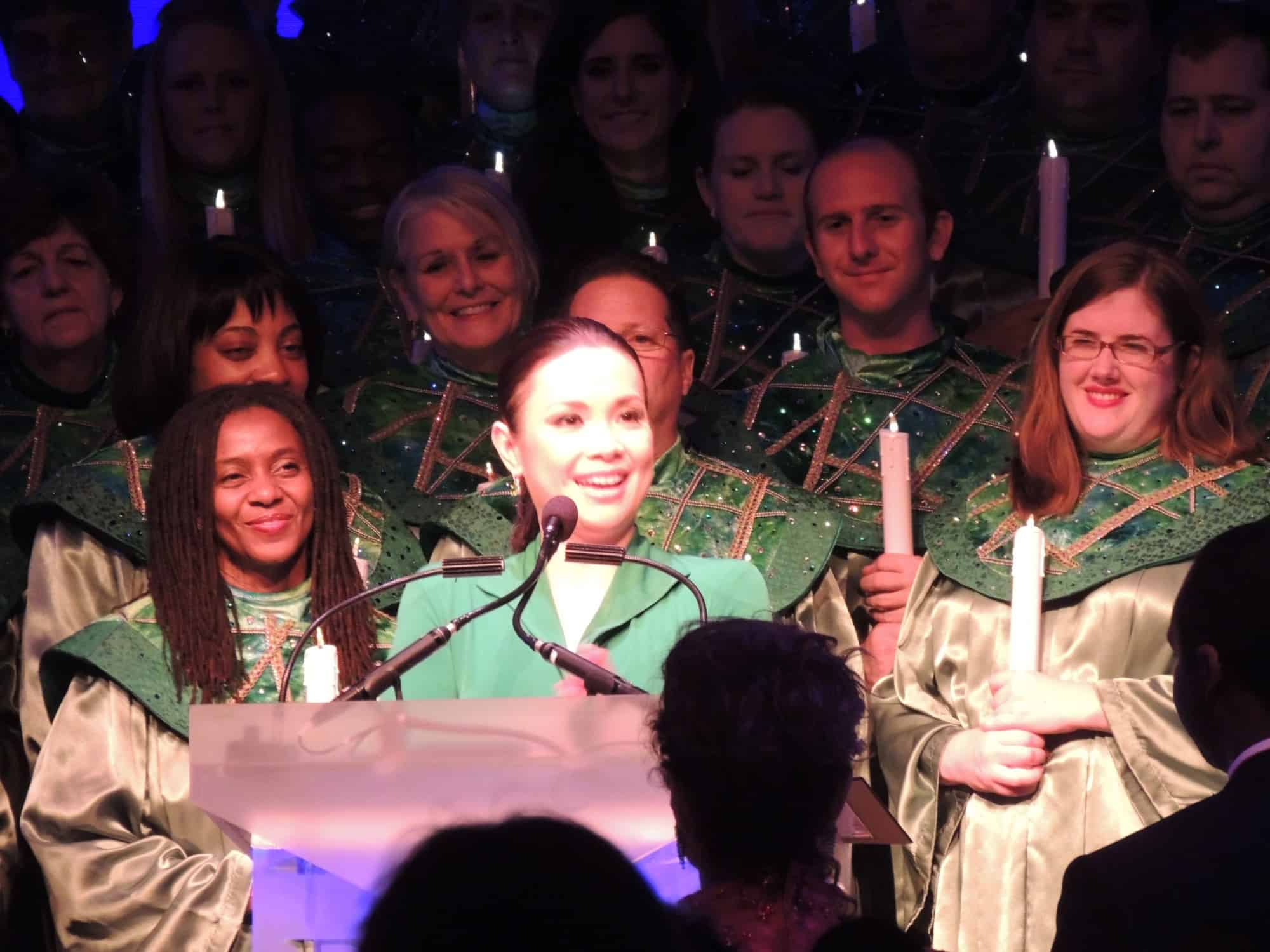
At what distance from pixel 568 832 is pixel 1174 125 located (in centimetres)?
364

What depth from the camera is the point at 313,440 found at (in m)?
4.25

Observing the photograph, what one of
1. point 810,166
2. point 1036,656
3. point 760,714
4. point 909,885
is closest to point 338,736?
point 760,714

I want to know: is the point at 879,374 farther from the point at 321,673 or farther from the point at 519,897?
the point at 519,897

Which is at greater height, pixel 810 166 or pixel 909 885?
pixel 810 166

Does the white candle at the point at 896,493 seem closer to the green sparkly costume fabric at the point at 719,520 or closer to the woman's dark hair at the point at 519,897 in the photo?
the green sparkly costume fabric at the point at 719,520

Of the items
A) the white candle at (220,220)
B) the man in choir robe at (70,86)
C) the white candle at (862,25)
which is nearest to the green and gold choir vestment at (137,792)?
the white candle at (220,220)

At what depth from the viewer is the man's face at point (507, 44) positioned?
19.3 feet

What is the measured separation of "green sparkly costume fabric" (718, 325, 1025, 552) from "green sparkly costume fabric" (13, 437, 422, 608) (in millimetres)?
759

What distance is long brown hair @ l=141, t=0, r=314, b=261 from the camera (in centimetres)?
549

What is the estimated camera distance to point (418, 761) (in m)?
2.90

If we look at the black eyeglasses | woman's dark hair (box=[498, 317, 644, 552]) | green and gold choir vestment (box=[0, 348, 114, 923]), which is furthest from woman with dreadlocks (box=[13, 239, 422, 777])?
the black eyeglasses

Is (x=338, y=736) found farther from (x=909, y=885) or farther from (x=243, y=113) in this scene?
(x=243, y=113)

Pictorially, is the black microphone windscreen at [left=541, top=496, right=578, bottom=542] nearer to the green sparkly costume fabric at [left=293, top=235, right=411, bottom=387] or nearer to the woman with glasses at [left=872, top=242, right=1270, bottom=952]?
the woman with glasses at [left=872, top=242, right=1270, bottom=952]

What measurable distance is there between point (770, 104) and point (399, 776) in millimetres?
2835
